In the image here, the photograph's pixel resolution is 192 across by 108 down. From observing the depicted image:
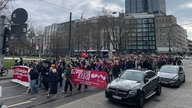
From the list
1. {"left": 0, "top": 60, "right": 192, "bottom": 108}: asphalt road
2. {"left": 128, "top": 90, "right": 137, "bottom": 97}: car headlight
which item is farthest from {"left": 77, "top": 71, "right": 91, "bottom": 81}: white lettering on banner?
{"left": 128, "top": 90, "right": 137, "bottom": 97}: car headlight

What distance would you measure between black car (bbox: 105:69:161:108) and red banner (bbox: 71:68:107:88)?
6.52 feet

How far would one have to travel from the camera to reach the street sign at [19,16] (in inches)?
194

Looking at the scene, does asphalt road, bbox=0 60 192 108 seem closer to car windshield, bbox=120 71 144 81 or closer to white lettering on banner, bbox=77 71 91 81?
car windshield, bbox=120 71 144 81

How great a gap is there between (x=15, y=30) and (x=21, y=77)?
29.7ft

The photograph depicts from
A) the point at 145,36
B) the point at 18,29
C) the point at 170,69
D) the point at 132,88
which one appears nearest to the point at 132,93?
the point at 132,88

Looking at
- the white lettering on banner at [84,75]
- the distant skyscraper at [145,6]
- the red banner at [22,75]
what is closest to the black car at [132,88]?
the white lettering on banner at [84,75]

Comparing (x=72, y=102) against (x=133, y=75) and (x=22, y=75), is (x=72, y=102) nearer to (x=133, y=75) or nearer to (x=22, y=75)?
(x=133, y=75)

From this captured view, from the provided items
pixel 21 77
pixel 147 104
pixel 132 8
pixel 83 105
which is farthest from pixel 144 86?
pixel 132 8

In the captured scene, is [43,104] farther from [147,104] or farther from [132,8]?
[132,8]

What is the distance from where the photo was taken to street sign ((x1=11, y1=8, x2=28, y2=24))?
4930mm

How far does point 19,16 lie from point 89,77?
727 cm

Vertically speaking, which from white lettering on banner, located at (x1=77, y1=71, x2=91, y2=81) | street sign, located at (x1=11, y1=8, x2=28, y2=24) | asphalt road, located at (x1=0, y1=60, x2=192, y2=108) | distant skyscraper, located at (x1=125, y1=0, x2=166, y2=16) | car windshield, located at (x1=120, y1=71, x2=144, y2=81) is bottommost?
asphalt road, located at (x1=0, y1=60, x2=192, y2=108)

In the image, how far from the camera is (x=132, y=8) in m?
138

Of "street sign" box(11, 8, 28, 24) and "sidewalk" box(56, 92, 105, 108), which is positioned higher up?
"street sign" box(11, 8, 28, 24)
